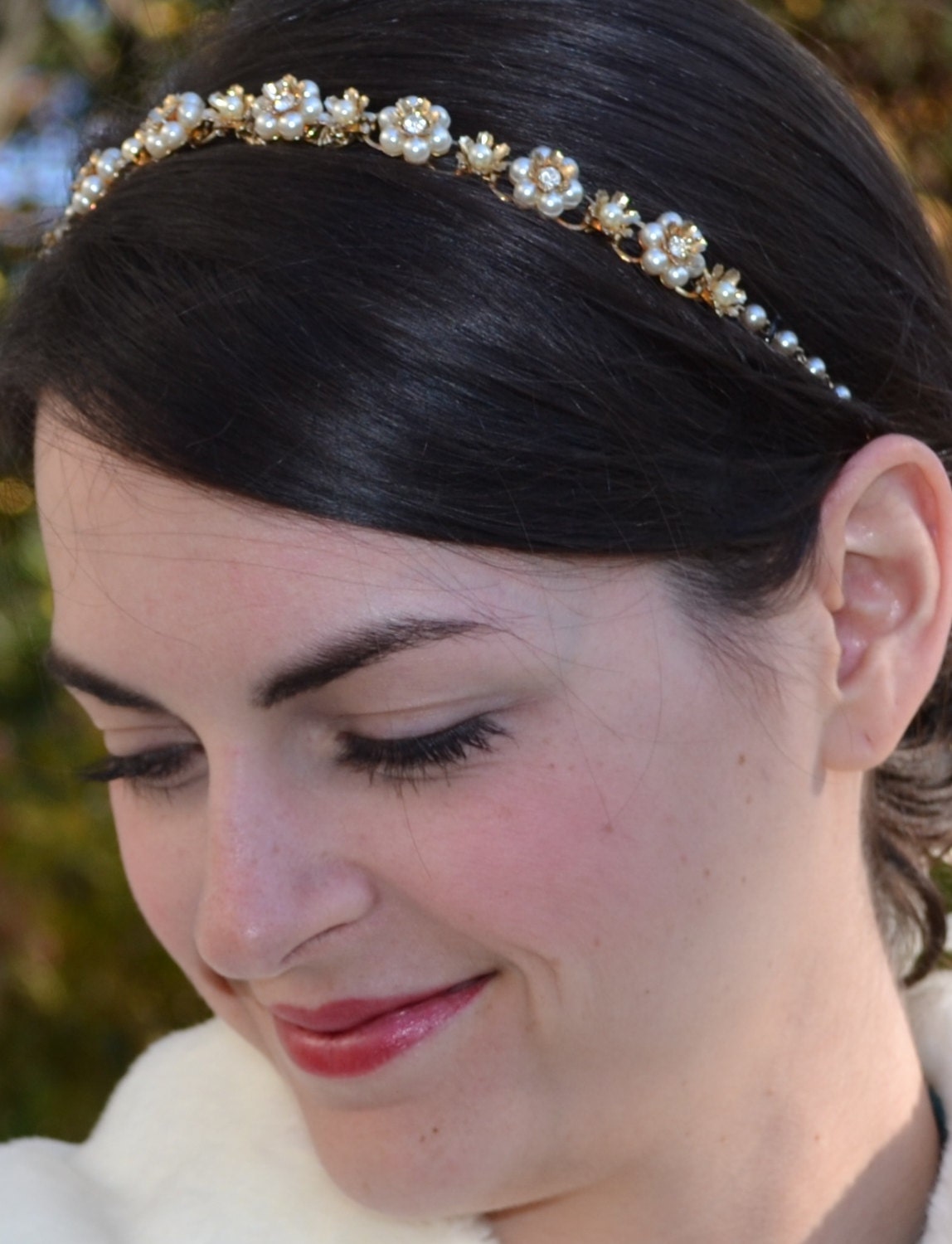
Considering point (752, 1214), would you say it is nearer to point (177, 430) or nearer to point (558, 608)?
point (558, 608)

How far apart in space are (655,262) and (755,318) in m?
0.10

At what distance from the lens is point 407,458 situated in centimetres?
116

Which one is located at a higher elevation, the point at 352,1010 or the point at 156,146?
the point at 156,146

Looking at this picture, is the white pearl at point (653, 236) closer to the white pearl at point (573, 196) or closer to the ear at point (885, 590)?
the white pearl at point (573, 196)

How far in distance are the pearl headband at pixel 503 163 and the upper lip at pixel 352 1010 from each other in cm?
56

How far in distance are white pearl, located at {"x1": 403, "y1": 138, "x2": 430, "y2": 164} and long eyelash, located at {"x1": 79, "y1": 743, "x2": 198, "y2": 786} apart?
0.49 m

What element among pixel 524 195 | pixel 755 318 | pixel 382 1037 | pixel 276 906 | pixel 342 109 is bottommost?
pixel 382 1037

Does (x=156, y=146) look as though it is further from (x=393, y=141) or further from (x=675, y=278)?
(x=675, y=278)

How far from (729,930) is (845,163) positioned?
65 centimetres

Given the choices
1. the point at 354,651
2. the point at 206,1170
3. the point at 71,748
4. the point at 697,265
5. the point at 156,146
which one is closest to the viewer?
the point at 354,651

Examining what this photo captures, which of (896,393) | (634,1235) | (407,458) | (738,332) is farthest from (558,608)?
(634,1235)

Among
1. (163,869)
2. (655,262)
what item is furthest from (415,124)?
(163,869)

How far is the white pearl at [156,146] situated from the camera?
1.36m

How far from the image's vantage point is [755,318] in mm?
1287
